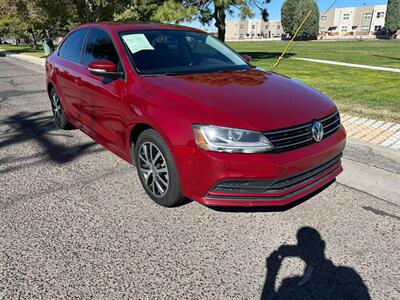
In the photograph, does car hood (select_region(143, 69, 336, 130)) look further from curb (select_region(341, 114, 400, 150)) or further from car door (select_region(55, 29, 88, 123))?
curb (select_region(341, 114, 400, 150))

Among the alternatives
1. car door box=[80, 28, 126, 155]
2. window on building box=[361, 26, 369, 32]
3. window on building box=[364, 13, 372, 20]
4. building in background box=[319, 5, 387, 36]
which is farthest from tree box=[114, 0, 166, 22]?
window on building box=[364, 13, 372, 20]

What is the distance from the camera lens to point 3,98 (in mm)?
8594

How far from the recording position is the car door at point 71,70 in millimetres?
4414

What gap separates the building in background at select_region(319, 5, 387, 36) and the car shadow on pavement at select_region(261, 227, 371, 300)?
4117 inches

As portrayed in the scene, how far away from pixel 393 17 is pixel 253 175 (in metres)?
89.6

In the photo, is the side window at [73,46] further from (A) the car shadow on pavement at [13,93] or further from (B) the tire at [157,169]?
(A) the car shadow on pavement at [13,93]

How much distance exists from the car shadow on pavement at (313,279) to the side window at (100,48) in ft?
8.00

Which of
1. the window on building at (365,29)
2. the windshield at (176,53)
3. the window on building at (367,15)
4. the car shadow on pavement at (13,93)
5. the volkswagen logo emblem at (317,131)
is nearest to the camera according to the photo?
the volkswagen logo emblem at (317,131)

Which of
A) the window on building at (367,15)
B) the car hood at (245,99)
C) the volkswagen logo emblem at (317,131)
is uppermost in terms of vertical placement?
the car hood at (245,99)

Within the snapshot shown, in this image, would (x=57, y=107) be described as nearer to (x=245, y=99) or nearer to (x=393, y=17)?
(x=245, y=99)

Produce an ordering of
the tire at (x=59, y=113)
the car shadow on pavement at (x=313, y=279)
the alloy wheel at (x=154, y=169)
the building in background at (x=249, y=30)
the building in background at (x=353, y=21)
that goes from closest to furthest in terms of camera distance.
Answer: the car shadow on pavement at (x=313, y=279)
the alloy wheel at (x=154, y=169)
the tire at (x=59, y=113)
the building in background at (x=353, y=21)
the building in background at (x=249, y=30)

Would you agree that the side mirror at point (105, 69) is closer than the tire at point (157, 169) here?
No

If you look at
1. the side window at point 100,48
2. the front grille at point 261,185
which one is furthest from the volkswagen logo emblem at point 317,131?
the side window at point 100,48

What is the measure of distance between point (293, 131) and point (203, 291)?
4.51 feet
